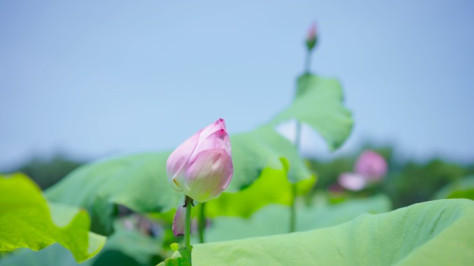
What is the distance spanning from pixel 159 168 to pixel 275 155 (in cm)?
29

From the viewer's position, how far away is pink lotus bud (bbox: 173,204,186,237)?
613mm

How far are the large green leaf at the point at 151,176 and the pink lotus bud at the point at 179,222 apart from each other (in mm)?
447

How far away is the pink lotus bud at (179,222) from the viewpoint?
2.01 feet

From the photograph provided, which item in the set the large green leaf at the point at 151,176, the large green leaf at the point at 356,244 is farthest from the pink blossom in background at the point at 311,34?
the large green leaf at the point at 356,244

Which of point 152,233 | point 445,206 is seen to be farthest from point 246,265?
point 152,233

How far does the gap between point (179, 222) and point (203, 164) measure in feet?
0.31

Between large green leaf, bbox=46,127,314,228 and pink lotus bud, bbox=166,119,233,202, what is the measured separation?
48 cm

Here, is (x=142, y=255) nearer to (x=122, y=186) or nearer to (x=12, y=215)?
(x=122, y=186)

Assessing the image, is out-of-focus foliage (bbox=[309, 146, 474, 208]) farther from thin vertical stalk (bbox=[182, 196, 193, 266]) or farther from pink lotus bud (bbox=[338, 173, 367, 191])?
thin vertical stalk (bbox=[182, 196, 193, 266])

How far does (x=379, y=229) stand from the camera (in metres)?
0.69

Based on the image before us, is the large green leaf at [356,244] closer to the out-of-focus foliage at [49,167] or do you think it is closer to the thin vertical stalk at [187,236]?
the thin vertical stalk at [187,236]

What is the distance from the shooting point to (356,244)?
2.25 feet

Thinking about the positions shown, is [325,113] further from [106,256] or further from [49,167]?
[49,167]

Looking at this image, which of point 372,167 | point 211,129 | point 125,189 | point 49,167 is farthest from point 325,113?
point 49,167
